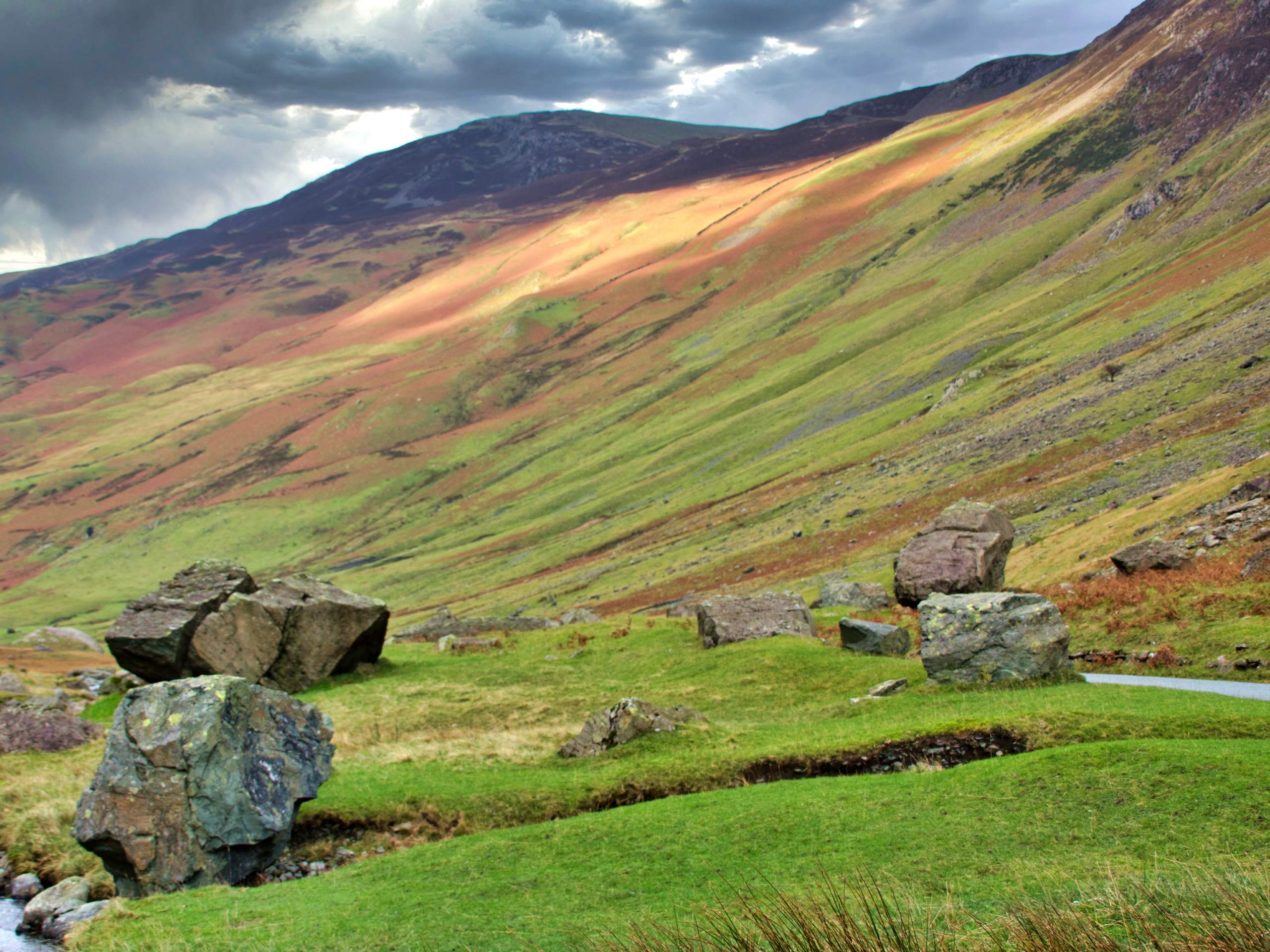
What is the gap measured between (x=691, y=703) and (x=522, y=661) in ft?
39.5

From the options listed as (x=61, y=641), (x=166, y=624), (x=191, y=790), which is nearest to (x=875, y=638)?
(x=191, y=790)

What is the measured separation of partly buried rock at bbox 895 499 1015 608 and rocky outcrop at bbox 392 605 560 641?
21189 mm

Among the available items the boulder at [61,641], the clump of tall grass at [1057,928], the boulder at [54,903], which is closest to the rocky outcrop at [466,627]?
the boulder at [54,903]

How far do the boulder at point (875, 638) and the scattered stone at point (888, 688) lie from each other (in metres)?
5.80

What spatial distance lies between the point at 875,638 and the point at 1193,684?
10996 millimetres

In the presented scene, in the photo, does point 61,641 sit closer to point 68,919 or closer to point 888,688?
point 68,919

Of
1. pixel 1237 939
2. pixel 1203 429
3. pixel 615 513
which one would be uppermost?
pixel 1237 939

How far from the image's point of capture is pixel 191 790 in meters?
16.9

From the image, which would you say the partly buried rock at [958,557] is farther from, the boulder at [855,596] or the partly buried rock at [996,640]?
the partly buried rock at [996,640]

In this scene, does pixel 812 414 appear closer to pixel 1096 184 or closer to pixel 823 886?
pixel 1096 184

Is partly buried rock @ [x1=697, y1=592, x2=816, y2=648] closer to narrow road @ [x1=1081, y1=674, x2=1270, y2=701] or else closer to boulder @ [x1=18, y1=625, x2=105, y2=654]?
narrow road @ [x1=1081, y1=674, x2=1270, y2=701]

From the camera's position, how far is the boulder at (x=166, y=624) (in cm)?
3139

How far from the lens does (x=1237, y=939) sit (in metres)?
6.00

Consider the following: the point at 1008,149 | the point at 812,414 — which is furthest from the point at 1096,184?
the point at 812,414
